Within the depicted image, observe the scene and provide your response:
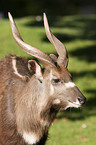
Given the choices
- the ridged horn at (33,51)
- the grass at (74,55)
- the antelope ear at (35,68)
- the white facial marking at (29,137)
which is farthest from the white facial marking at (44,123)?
the ridged horn at (33,51)

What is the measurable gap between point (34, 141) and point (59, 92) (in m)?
0.84

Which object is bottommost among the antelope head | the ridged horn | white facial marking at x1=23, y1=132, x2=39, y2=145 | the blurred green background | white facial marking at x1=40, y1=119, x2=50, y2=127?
the blurred green background

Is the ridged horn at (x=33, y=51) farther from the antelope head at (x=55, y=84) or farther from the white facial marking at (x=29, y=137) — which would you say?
the white facial marking at (x=29, y=137)

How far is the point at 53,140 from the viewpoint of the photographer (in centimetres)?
601

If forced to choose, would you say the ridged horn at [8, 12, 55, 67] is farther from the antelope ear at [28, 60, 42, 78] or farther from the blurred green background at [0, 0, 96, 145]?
the blurred green background at [0, 0, 96, 145]

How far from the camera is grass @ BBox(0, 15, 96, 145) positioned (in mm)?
6336

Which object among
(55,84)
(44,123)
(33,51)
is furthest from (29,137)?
(33,51)

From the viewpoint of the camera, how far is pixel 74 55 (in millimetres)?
11609

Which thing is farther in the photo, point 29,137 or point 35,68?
point 29,137

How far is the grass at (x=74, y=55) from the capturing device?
634 cm

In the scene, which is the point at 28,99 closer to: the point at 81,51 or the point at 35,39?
the point at 81,51

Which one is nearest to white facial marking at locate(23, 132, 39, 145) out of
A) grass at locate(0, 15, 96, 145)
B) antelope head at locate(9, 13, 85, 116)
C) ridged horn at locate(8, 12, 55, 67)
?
antelope head at locate(9, 13, 85, 116)

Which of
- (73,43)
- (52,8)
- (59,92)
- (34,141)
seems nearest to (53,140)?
(34,141)

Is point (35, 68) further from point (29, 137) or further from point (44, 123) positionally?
point (29, 137)
